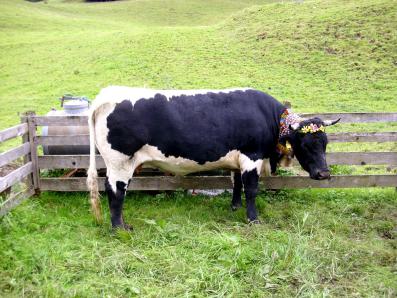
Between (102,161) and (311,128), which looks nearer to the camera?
(311,128)

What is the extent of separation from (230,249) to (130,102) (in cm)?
247

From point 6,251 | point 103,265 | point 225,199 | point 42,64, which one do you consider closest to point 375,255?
point 225,199

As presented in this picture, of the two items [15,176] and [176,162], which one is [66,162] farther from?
[176,162]

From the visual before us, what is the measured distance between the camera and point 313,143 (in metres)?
6.34

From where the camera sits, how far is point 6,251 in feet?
16.7

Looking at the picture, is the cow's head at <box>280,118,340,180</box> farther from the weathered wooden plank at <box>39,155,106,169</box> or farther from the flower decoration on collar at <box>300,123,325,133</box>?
the weathered wooden plank at <box>39,155,106,169</box>

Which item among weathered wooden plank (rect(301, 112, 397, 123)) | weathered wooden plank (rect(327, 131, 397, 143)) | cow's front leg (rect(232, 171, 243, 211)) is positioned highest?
weathered wooden plank (rect(301, 112, 397, 123))

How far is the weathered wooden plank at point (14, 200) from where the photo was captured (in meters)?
6.04

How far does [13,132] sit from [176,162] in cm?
253

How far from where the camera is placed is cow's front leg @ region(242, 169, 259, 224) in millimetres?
6633

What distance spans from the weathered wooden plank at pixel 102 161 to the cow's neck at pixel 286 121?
92 cm

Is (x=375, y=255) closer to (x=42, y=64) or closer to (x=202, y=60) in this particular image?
(x=202, y=60)

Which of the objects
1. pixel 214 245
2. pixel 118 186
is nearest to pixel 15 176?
pixel 118 186

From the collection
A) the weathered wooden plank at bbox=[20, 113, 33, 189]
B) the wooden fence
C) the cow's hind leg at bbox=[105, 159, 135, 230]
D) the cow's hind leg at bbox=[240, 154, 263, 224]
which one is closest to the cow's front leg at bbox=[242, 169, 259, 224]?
the cow's hind leg at bbox=[240, 154, 263, 224]
